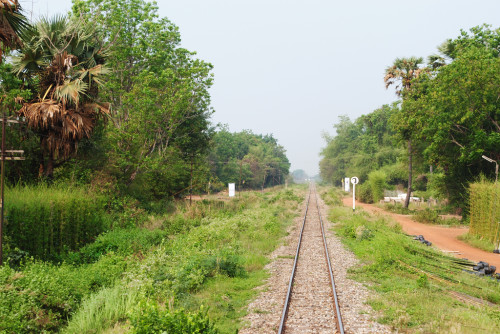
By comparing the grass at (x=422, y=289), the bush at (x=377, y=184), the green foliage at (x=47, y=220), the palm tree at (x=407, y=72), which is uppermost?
the palm tree at (x=407, y=72)

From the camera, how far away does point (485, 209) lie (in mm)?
18219

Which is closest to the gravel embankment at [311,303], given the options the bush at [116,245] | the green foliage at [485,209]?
the bush at [116,245]

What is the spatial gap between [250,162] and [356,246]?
6615cm

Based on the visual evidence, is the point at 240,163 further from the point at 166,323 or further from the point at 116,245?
the point at 166,323

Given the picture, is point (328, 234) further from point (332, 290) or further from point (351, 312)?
point (351, 312)

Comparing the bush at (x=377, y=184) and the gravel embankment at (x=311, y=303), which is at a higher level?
the bush at (x=377, y=184)

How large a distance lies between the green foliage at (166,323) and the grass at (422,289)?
3709 millimetres

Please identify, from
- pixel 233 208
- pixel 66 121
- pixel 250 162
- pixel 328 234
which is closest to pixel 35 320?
pixel 66 121

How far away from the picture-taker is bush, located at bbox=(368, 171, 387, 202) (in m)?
44.5

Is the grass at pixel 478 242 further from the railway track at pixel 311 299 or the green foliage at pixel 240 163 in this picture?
the green foliage at pixel 240 163

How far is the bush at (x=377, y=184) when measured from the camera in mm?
44500

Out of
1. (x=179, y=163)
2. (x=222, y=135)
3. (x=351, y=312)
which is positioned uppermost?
(x=222, y=135)

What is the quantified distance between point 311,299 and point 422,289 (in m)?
2.80

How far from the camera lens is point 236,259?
39.8 feet
